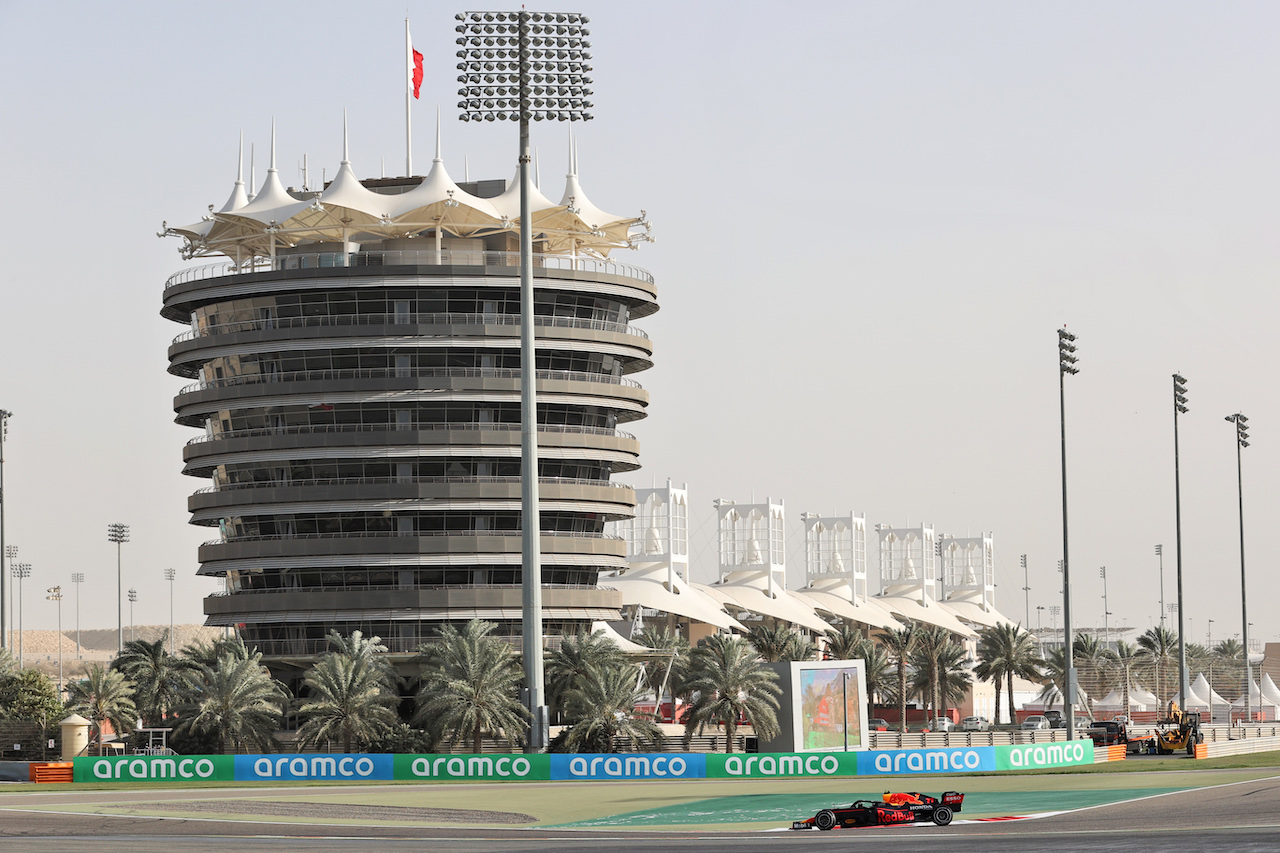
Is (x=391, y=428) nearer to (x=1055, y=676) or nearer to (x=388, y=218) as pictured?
(x=388, y=218)

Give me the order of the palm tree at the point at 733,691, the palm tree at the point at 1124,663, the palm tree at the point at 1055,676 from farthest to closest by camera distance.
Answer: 1. the palm tree at the point at 1124,663
2. the palm tree at the point at 1055,676
3. the palm tree at the point at 733,691

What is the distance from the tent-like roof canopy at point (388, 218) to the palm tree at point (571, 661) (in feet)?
97.8

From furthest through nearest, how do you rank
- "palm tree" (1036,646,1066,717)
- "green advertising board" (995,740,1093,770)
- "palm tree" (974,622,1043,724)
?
"palm tree" (1036,646,1066,717)
"palm tree" (974,622,1043,724)
"green advertising board" (995,740,1093,770)

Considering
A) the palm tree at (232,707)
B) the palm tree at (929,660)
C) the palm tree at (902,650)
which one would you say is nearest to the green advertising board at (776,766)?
the palm tree at (232,707)

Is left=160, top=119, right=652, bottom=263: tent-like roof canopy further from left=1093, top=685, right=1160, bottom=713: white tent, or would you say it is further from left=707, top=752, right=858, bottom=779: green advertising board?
left=1093, top=685, right=1160, bottom=713: white tent

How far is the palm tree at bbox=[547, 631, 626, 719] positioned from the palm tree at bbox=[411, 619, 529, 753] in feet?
11.0

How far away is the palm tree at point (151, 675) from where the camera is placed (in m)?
92.9

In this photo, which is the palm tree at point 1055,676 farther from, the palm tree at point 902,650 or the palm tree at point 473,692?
the palm tree at point 473,692

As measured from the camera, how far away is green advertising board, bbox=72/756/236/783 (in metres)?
67.9

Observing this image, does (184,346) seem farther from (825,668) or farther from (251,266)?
(825,668)

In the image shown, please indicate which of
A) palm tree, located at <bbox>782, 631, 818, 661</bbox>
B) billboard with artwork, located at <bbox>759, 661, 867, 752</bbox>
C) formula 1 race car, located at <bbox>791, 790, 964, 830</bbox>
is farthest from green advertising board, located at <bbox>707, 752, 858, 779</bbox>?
palm tree, located at <bbox>782, 631, 818, 661</bbox>

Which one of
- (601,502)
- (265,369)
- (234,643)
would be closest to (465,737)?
(234,643)

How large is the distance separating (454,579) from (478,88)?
35.5 meters

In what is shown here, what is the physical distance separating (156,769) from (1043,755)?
38699 millimetres
